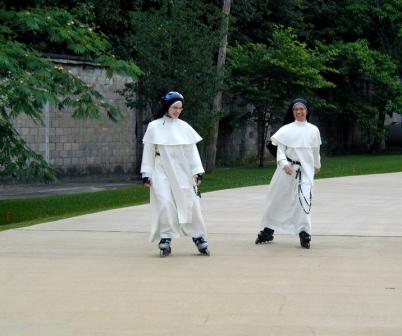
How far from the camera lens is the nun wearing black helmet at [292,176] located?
12734 mm

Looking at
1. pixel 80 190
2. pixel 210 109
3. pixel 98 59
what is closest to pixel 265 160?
pixel 210 109

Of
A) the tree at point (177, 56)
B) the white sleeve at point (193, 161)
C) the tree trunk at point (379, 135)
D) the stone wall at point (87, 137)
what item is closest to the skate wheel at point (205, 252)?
the white sleeve at point (193, 161)

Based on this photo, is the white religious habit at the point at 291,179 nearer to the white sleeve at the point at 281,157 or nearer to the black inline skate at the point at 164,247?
the white sleeve at the point at 281,157

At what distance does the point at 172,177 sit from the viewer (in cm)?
1192

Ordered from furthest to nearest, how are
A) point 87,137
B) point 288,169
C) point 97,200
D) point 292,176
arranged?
point 87,137 → point 97,200 → point 292,176 → point 288,169

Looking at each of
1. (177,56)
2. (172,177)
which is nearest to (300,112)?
(172,177)

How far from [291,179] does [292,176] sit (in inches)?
1.5

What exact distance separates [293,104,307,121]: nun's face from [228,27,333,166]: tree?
20.0 meters

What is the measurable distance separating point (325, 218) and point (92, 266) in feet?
20.1

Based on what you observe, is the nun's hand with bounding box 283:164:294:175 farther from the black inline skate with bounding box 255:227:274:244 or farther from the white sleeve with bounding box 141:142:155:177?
the white sleeve with bounding box 141:142:155:177

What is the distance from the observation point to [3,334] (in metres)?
7.79

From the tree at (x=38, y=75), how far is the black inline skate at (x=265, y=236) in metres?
4.49

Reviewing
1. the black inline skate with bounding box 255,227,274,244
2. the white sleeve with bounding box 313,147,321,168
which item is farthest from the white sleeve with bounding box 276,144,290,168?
the black inline skate with bounding box 255,227,274,244

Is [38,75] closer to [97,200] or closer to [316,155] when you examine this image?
[97,200]
